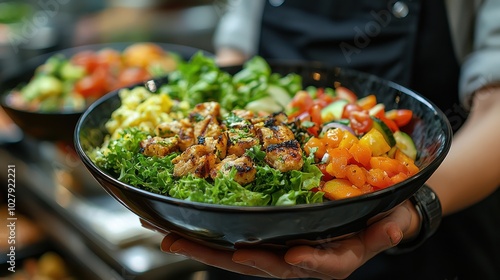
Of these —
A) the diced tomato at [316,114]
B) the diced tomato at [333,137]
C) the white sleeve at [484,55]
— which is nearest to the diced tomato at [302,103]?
the diced tomato at [316,114]

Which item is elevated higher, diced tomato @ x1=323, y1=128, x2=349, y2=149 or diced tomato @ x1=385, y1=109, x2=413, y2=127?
diced tomato @ x1=323, y1=128, x2=349, y2=149

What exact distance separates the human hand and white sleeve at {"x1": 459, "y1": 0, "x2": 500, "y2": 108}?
2.07ft

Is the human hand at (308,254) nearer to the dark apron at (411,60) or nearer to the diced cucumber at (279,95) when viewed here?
the diced cucumber at (279,95)

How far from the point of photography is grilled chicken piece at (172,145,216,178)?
113cm

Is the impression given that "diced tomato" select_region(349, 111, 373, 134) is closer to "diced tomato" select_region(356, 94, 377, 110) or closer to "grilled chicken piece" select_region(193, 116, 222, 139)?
"diced tomato" select_region(356, 94, 377, 110)

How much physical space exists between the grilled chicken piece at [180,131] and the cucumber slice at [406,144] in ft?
1.71

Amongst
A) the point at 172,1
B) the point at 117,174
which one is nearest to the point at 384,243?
the point at 117,174

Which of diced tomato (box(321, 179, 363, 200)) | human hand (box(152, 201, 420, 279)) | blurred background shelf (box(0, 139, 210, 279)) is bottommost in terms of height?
blurred background shelf (box(0, 139, 210, 279))

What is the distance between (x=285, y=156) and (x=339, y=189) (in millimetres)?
133

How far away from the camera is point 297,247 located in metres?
1.09

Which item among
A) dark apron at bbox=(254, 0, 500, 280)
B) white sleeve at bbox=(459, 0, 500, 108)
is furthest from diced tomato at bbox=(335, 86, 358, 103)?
white sleeve at bbox=(459, 0, 500, 108)

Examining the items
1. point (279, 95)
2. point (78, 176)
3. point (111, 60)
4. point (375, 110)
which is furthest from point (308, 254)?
point (111, 60)

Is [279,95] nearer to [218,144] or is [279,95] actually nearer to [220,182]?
[218,144]

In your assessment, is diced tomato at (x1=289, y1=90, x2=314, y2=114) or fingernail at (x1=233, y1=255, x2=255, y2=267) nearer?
fingernail at (x1=233, y1=255, x2=255, y2=267)
